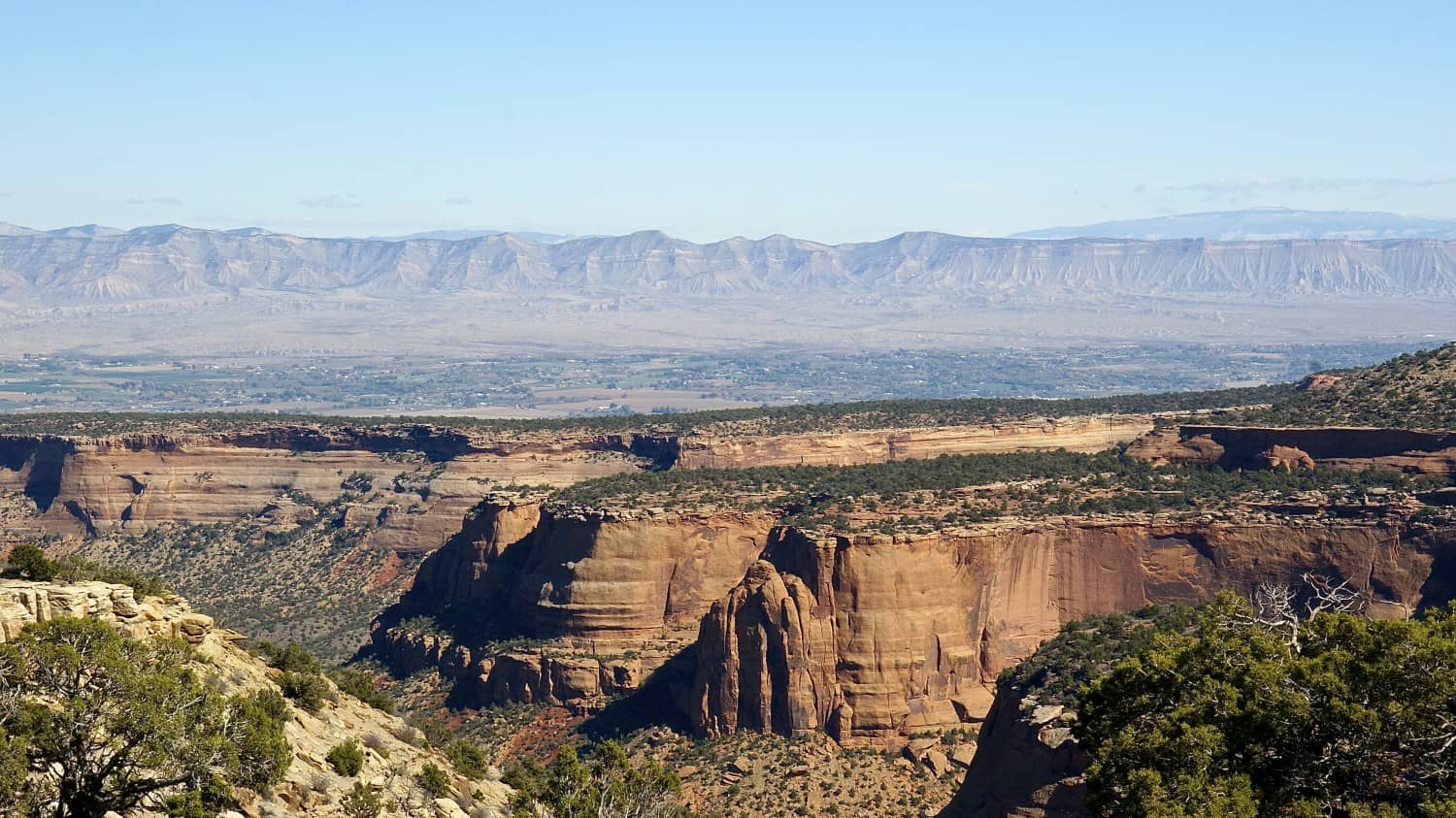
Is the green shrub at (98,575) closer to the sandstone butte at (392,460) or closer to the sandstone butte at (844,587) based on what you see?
the sandstone butte at (844,587)

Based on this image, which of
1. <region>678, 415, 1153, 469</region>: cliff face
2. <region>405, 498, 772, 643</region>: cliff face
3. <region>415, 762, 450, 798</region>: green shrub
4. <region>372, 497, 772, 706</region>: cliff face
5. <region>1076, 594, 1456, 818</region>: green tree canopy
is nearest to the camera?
<region>1076, 594, 1456, 818</region>: green tree canopy

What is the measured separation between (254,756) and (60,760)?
323 centimetres

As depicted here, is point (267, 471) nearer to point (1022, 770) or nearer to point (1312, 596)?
point (1312, 596)

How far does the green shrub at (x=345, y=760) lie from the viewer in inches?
1255

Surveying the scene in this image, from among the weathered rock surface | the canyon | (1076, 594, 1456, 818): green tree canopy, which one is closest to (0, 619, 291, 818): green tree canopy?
(1076, 594, 1456, 818): green tree canopy

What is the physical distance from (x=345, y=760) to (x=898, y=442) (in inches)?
2588

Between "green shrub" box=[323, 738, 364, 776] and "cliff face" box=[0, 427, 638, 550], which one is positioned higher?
"green shrub" box=[323, 738, 364, 776]

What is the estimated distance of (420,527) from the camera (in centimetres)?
9812

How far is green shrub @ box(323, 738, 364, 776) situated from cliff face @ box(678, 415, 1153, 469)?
61.2 meters

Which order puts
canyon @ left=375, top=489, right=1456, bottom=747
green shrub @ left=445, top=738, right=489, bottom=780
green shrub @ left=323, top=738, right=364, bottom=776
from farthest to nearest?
canyon @ left=375, top=489, right=1456, bottom=747
green shrub @ left=445, top=738, right=489, bottom=780
green shrub @ left=323, top=738, right=364, bottom=776

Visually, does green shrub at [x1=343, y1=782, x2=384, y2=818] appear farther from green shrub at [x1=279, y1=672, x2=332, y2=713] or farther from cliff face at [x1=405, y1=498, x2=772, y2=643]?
cliff face at [x1=405, y1=498, x2=772, y2=643]

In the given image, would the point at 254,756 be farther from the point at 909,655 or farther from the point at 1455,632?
the point at 909,655

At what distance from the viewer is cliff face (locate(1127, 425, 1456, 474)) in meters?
67.1

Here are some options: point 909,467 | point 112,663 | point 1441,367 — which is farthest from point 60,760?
point 1441,367
